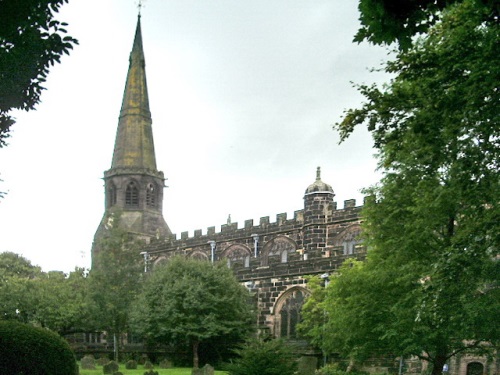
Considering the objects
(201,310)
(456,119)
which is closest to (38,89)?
(456,119)

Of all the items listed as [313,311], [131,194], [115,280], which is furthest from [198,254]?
[313,311]

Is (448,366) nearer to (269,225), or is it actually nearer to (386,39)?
(269,225)

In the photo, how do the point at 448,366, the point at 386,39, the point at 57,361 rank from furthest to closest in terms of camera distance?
the point at 448,366 < the point at 57,361 < the point at 386,39

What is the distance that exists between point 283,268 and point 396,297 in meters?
16.1

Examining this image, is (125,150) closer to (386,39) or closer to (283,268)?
(283,268)

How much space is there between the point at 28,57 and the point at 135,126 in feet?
147

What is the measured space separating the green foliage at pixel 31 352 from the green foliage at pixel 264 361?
4836 mm

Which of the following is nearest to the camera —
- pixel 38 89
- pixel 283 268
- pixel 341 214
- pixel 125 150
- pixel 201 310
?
pixel 38 89

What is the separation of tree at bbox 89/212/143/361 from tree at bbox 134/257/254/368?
1.28m

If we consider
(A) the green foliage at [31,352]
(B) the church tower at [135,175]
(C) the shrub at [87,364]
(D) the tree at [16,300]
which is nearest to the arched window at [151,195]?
(B) the church tower at [135,175]

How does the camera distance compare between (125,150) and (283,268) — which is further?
(125,150)

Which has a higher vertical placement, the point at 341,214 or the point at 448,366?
→ the point at 341,214

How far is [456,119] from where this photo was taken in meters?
10.4

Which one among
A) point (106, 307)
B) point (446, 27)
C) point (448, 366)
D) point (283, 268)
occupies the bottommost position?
point (448, 366)
